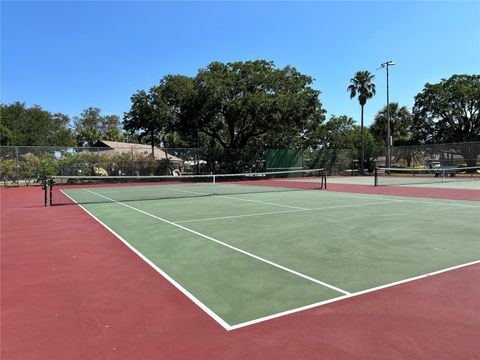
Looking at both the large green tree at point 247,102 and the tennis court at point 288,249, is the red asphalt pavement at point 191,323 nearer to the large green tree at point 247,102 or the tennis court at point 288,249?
the tennis court at point 288,249

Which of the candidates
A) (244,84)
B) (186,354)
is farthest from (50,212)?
(244,84)

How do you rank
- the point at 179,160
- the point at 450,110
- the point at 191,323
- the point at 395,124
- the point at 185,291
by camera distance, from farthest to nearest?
1. the point at 395,124
2. the point at 450,110
3. the point at 179,160
4. the point at 185,291
5. the point at 191,323

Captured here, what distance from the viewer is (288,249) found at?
7625 millimetres

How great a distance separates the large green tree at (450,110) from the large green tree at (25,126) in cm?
5404

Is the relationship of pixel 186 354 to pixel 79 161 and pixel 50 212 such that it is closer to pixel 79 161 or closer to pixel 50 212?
pixel 50 212

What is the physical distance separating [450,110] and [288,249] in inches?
2235

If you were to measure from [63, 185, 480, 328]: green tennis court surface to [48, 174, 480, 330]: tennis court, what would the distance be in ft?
0.05

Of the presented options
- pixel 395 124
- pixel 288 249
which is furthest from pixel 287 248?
pixel 395 124

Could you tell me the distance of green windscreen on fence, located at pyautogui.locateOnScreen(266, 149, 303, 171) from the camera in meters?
39.3

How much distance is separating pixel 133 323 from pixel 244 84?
33.4 m

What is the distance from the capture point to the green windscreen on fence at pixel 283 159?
39.3 metres

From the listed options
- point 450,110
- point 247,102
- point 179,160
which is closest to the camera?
point 247,102

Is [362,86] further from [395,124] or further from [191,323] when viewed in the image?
[191,323]

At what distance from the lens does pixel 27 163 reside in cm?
2972
